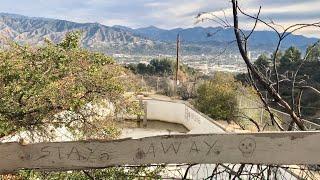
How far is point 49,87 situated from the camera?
879cm

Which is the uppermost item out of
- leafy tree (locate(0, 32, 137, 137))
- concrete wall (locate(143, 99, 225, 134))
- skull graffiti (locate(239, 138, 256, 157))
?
skull graffiti (locate(239, 138, 256, 157))

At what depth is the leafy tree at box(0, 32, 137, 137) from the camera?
8.30m

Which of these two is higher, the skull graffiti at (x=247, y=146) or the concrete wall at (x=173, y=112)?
the skull graffiti at (x=247, y=146)

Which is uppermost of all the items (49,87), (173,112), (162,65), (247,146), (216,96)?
(247,146)

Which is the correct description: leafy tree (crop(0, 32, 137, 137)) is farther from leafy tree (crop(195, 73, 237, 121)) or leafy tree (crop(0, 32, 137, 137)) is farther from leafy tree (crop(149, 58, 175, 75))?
leafy tree (crop(149, 58, 175, 75))

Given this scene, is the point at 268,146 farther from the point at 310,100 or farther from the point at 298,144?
the point at 310,100

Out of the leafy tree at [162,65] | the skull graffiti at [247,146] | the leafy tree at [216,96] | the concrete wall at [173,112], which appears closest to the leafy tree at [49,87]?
the skull graffiti at [247,146]

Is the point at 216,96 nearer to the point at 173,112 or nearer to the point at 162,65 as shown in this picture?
the point at 173,112

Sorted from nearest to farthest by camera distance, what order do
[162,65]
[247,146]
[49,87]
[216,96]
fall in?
[247,146] < [49,87] < [216,96] < [162,65]

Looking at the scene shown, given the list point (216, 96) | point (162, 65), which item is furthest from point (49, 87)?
point (162, 65)

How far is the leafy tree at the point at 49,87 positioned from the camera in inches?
327

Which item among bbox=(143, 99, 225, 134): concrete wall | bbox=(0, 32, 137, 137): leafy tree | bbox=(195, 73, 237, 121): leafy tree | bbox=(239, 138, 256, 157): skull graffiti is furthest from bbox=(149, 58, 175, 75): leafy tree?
bbox=(239, 138, 256, 157): skull graffiti

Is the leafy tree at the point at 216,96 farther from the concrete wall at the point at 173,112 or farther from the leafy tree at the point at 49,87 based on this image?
the leafy tree at the point at 49,87

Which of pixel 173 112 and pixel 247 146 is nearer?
pixel 247 146
